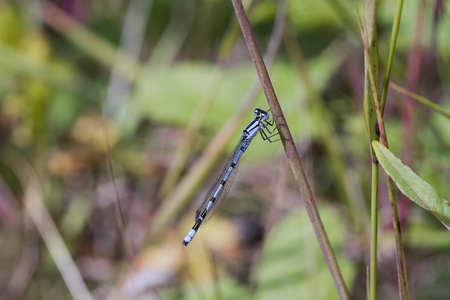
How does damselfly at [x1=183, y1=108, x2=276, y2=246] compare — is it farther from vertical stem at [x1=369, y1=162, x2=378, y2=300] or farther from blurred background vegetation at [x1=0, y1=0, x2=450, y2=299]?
vertical stem at [x1=369, y1=162, x2=378, y2=300]

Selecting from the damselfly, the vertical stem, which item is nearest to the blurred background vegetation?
the damselfly

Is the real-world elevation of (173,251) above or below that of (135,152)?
below

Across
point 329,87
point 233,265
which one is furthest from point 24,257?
point 329,87

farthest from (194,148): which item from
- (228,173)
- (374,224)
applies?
(374,224)

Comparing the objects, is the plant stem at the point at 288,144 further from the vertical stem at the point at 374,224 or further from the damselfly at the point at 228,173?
the damselfly at the point at 228,173

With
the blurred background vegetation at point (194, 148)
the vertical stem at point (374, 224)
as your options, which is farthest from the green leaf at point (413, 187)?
the blurred background vegetation at point (194, 148)

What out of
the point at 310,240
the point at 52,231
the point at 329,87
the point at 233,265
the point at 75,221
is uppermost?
the point at 329,87

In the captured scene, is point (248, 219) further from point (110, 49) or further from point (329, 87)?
point (110, 49)
